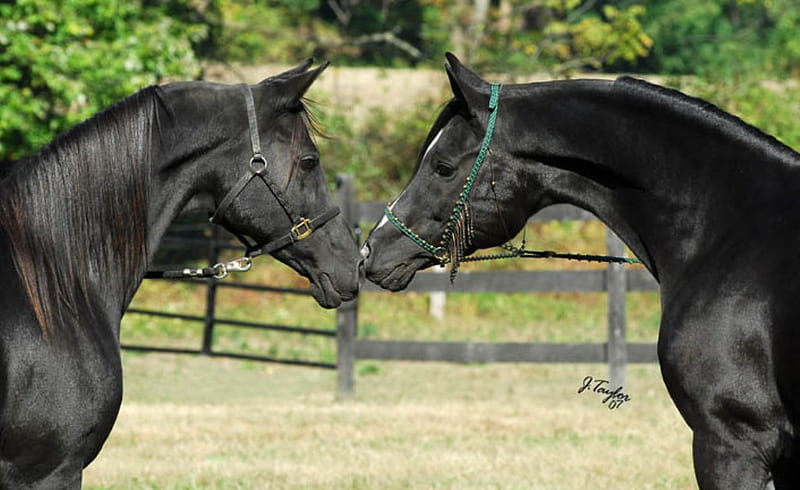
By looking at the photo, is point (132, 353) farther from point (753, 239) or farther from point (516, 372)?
point (753, 239)

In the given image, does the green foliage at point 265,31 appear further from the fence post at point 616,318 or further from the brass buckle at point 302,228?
the brass buckle at point 302,228

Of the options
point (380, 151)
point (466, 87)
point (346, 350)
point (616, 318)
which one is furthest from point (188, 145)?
point (380, 151)

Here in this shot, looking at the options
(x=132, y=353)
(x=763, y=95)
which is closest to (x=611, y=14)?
(x=763, y=95)

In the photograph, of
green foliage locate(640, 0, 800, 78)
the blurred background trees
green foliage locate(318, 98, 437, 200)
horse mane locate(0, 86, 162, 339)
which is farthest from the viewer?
green foliage locate(640, 0, 800, 78)

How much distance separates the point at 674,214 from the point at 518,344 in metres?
5.76

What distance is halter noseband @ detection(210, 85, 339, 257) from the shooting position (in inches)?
153

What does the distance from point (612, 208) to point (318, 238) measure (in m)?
1.13

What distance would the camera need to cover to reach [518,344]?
9469mm

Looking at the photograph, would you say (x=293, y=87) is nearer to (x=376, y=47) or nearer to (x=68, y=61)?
(x=68, y=61)

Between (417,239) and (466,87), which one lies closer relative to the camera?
(466,87)

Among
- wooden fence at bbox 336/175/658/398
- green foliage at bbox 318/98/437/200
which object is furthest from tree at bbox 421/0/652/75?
wooden fence at bbox 336/175/658/398

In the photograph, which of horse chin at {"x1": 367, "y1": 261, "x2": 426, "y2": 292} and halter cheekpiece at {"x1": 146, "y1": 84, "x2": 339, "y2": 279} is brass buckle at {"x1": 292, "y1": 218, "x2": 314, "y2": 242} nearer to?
halter cheekpiece at {"x1": 146, "y1": 84, "x2": 339, "y2": 279}

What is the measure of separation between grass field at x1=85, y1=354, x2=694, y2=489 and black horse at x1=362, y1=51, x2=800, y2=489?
262 centimetres

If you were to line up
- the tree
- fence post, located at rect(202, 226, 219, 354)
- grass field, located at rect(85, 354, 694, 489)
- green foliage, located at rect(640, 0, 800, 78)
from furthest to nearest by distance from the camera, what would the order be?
green foliage, located at rect(640, 0, 800, 78)
the tree
fence post, located at rect(202, 226, 219, 354)
grass field, located at rect(85, 354, 694, 489)
